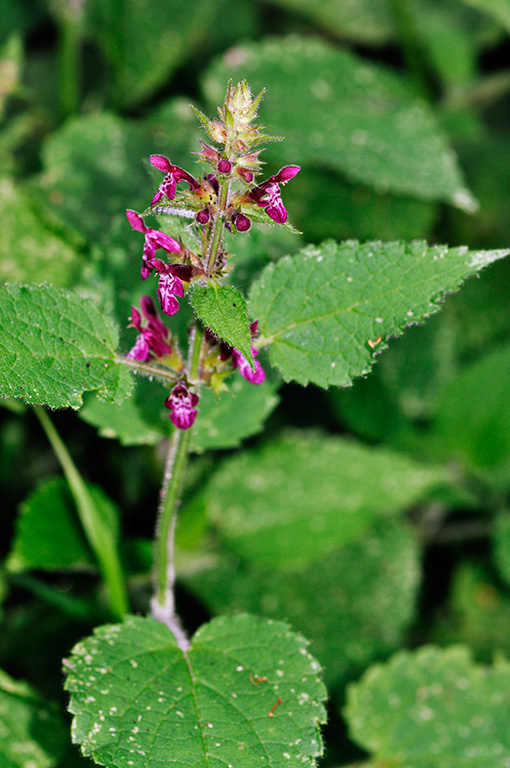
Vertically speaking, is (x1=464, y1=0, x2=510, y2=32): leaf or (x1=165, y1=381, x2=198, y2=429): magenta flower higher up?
(x1=464, y1=0, x2=510, y2=32): leaf

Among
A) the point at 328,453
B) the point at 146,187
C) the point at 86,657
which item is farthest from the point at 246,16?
the point at 86,657

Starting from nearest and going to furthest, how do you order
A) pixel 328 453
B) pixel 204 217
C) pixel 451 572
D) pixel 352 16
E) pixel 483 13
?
pixel 204 217 → pixel 328 453 → pixel 451 572 → pixel 352 16 → pixel 483 13

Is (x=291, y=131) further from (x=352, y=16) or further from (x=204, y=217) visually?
(x=204, y=217)

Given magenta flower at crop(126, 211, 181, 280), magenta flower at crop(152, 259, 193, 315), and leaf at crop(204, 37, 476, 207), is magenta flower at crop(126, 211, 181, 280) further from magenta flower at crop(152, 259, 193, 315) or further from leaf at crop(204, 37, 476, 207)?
leaf at crop(204, 37, 476, 207)

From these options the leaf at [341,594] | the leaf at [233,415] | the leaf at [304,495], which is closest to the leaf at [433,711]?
the leaf at [341,594]

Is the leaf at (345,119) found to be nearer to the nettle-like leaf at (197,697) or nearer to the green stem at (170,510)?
the green stem at (170,510)

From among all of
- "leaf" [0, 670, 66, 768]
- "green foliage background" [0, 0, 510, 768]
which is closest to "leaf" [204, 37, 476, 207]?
"green foliage background" [0, 0, 510, 768]
